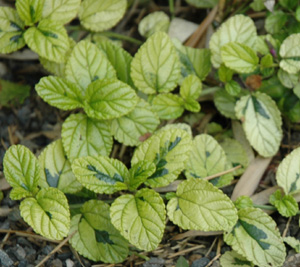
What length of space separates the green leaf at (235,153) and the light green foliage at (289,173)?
175 millimetres

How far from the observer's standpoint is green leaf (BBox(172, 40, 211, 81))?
81.9 inches

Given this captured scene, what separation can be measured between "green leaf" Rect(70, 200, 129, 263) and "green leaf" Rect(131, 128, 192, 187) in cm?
22

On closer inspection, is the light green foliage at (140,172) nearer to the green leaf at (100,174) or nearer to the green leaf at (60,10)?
the green leaf at (100,174)

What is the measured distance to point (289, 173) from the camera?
6.07 ft

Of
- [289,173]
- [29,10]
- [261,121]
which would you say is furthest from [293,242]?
[29,10]

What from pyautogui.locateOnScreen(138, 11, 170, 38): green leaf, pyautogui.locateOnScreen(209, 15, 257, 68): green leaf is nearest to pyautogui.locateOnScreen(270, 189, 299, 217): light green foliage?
pyautogui.locateOnScreen(209, 15, 257, 68): green leaf

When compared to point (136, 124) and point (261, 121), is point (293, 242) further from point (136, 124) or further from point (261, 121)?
point (136, 124)

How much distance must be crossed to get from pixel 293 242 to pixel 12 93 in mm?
1433

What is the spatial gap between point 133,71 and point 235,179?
0.64 meters

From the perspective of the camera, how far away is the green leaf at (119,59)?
2.01 m

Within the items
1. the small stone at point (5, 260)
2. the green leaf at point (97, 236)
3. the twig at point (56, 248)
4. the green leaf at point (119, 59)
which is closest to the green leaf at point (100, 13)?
the green leaf at point (119, 59)

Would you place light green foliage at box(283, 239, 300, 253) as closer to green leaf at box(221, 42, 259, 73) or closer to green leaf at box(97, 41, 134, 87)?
green leaf at box(221, 42, 259, 73)

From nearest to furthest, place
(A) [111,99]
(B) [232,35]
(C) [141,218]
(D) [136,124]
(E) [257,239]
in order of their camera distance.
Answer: (C) [141,218] < (E) [257,239] < (A) [111,99] < (D) [136,124] < (B) [232,35]

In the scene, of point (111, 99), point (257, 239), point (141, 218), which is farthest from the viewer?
point (111, 99)
